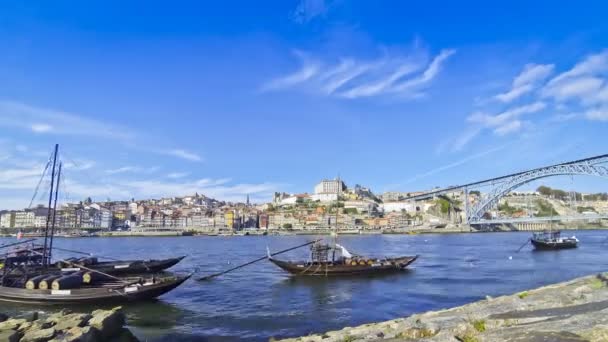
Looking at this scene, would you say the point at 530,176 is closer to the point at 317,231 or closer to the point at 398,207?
the point at 317,231

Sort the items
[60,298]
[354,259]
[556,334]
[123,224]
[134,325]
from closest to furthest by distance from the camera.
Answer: [556,334] < [134,325] < [60,298] < [354,259] < [123,224]

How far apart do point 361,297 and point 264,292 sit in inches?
208

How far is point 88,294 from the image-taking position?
60.6 ft

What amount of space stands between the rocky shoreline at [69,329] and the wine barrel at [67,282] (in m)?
4.49

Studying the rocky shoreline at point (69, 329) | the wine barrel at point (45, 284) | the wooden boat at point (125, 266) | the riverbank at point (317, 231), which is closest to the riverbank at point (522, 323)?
the rocky shoreline at point (69, 329)

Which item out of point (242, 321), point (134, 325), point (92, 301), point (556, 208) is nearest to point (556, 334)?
point (242, 321)

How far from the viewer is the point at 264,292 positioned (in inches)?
916

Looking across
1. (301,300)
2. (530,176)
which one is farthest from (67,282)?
(530,176)

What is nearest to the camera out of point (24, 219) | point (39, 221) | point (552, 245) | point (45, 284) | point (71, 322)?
point (71, 322)

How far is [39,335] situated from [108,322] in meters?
2.20

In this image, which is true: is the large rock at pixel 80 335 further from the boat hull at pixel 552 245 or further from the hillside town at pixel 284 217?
the hillside town at pixel 284 217

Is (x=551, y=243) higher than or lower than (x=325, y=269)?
higher

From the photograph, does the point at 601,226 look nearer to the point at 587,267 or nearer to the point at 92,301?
the point at 587,267

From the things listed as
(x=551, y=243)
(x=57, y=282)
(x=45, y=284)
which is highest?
(x=551, y=243)
